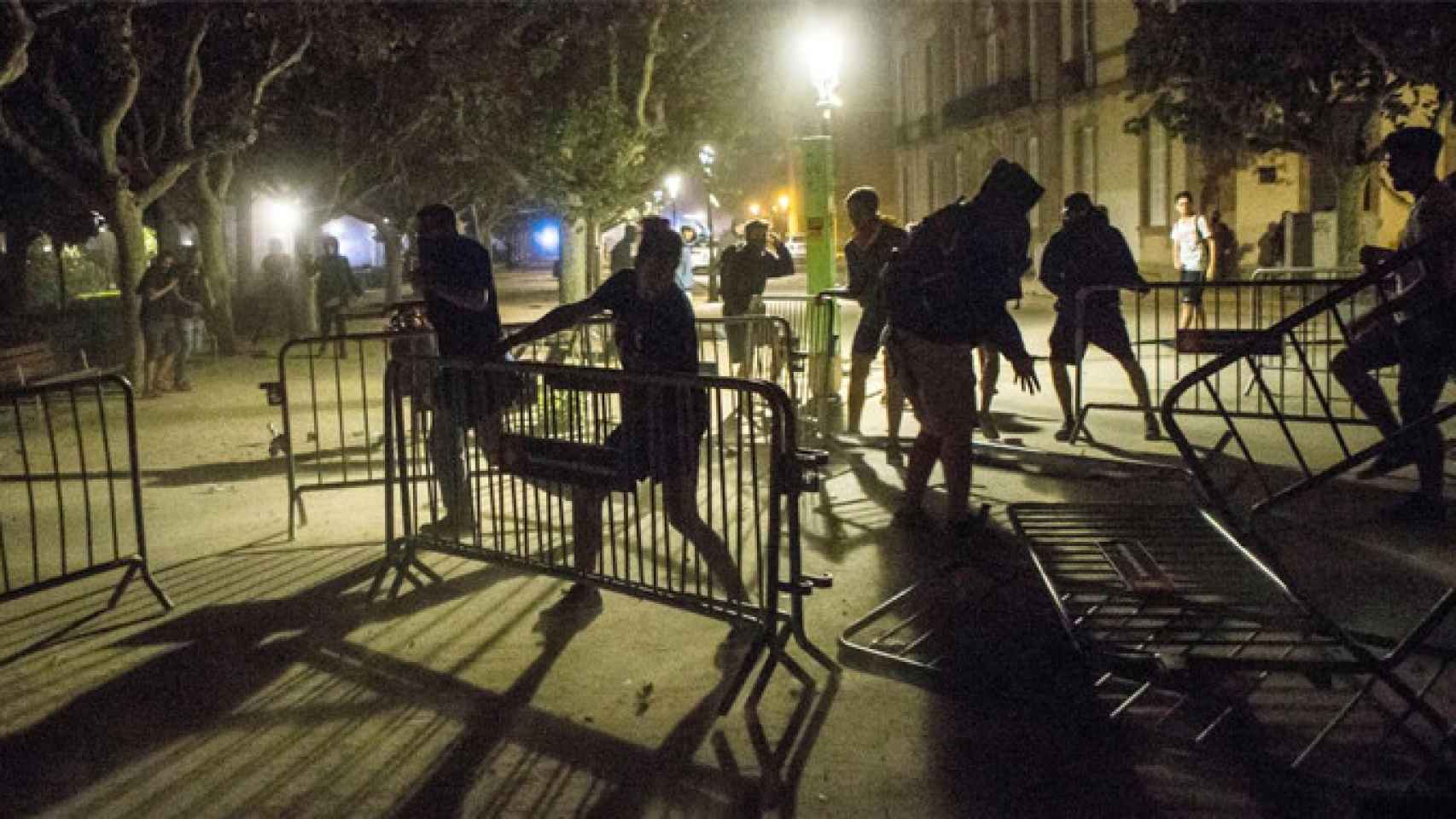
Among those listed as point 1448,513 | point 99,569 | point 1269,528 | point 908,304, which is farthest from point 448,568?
point 1448,513

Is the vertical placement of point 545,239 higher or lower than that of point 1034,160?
lower

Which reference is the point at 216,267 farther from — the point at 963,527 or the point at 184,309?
the point at 963,527

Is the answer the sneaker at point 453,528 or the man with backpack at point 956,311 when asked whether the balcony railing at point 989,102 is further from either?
the sneaker at point 453,528

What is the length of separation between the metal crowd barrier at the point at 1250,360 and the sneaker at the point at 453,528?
369 cm

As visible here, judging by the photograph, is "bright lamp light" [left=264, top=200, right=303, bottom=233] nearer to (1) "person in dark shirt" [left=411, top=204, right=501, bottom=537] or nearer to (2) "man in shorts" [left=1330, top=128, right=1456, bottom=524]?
(1) "person in dark shirt" [left=411, top=204, right=501, bottom=537]

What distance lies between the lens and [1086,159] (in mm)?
36625

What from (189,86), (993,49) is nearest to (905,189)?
(993,49)

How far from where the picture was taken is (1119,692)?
16.6 ft

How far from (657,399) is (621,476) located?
34cm

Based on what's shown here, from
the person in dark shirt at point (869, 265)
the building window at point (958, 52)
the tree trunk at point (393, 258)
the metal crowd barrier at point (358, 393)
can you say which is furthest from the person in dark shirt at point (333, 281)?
the building window at point (958, 52)

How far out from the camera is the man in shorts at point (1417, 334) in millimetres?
7055

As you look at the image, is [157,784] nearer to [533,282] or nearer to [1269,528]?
[1269,528]

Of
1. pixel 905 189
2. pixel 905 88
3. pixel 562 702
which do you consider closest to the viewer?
pixel 562 702

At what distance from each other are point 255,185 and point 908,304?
26.0m
